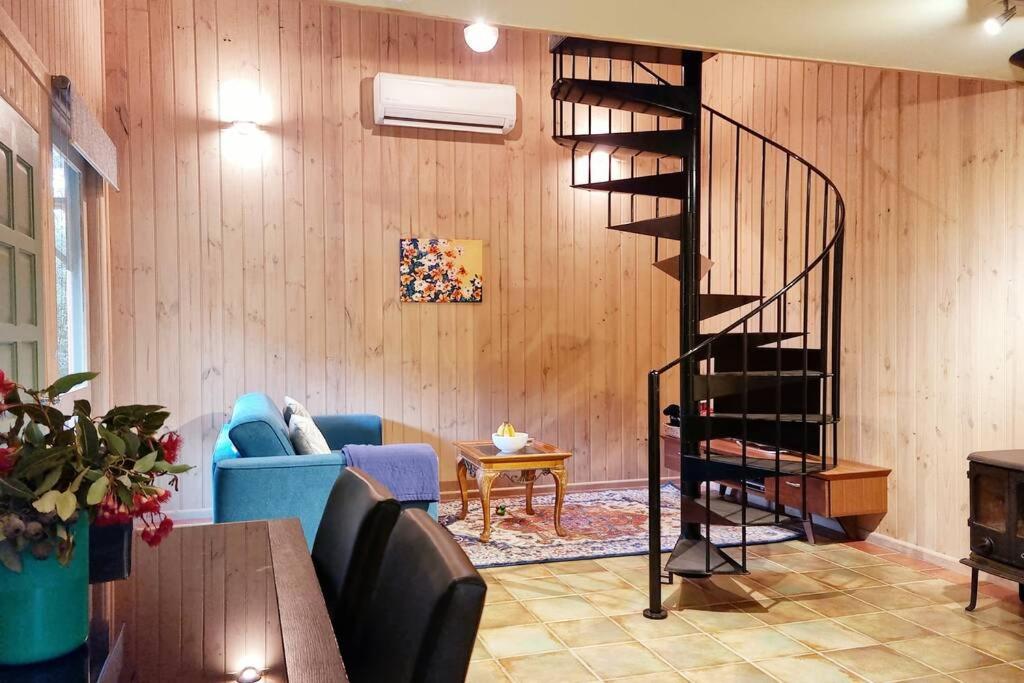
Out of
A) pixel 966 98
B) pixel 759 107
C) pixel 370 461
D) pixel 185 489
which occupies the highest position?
pixel 759 107

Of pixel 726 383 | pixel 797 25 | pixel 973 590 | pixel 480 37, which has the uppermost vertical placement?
pixel 480 37

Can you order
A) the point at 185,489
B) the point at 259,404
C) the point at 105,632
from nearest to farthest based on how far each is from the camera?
the point at 105,632
the point at 259,404
the point at 185,489

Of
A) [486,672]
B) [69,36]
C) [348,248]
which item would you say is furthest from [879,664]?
[69,36]

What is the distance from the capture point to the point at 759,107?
5.45 metres

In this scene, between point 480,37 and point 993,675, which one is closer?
point 993,675

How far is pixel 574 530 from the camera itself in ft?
15.8

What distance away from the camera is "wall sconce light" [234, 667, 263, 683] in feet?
3.36

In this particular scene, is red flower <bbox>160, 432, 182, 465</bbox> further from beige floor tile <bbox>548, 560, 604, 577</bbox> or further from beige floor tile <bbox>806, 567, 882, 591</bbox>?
beige floor tile <bbox>806, 567, 882, 591</bbox>

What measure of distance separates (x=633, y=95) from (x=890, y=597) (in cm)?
270

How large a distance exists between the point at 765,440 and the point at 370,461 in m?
2.05

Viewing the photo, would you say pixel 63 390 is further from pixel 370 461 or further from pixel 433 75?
pixel 433 75

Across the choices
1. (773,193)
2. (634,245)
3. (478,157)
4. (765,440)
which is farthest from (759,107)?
(765,440)

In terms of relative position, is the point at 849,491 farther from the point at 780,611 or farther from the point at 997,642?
the point at 997,642

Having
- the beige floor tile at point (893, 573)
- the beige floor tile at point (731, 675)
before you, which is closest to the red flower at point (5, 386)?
the beige floor tile at point (731, 675)
